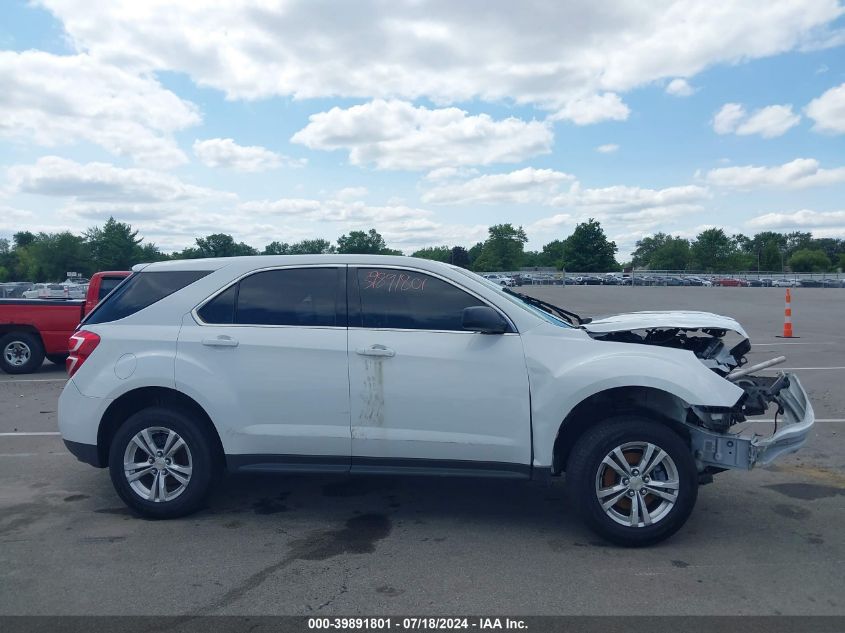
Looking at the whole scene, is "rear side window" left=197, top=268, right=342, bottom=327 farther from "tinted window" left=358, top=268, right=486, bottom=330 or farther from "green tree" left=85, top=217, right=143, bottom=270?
"green tree" left=85, top=217, right=143, bottom=270

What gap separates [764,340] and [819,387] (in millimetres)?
7235

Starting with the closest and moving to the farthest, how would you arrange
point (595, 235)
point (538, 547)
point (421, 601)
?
point (421, 601) < point (538, 547) < point (595, 235)

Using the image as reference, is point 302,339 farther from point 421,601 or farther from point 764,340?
point 764,340

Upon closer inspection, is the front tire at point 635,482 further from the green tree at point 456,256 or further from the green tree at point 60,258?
the green tree at point 60,258

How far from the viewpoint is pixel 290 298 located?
520 cm

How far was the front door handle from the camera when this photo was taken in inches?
192

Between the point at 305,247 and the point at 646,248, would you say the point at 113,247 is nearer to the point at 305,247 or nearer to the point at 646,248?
the point at 305,247

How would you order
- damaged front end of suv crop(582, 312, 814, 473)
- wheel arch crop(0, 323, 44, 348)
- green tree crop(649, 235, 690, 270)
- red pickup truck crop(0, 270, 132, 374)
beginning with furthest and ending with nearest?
1. green tree crop(649, 235, 690, 270)
2. wheel arch crop(0, 323, 44, 348)
3. red pickup truck crop(0, 270, 132, 374)
4. damaged front end of suv crop(582, 312, 814, 473)

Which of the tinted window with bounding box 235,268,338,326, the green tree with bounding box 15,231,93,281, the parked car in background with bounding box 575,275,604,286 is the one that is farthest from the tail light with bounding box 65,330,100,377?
the green tree with bounding box 15,231,93,281

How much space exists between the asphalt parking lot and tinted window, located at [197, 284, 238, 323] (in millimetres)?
1475

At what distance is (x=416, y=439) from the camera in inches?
191

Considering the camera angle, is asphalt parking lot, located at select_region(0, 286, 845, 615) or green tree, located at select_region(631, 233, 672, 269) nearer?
asphalt parking lot, located at select_region(0, 286, 845, 615)

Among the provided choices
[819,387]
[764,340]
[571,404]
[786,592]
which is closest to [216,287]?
[571,404]

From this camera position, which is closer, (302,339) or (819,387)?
(302,339)
